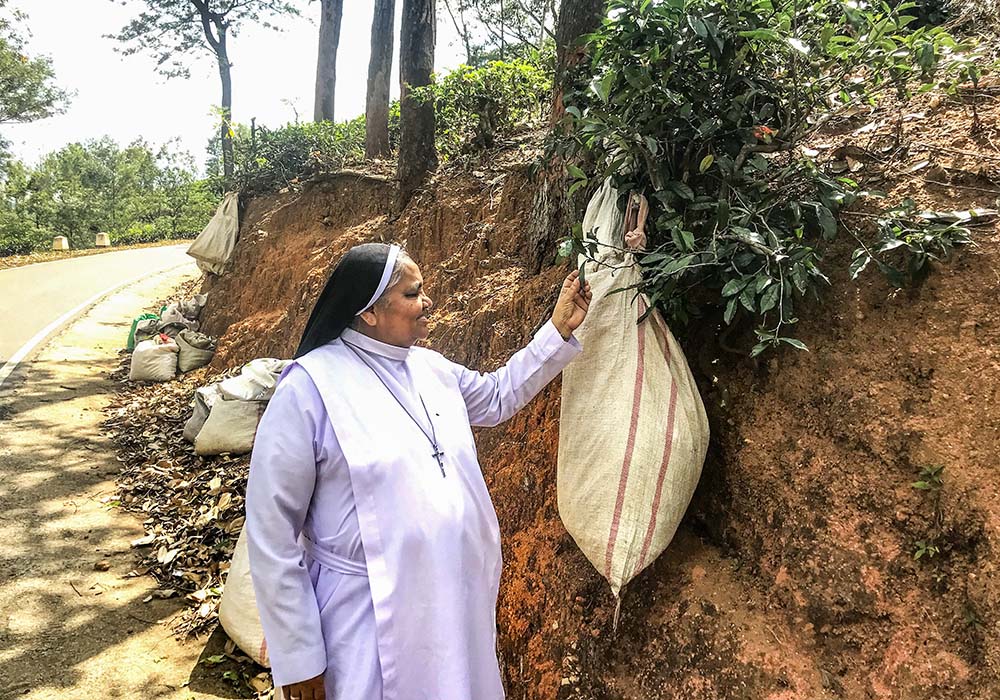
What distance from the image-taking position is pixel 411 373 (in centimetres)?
219

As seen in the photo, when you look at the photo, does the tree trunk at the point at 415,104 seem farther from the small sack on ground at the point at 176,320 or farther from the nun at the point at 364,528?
the nun at the point at 364,528

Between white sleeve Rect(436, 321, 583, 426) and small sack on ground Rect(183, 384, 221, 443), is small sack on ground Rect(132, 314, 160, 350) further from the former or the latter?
white sleeve Rect(436, 321, 583, 426)

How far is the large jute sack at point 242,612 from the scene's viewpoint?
3.55 m

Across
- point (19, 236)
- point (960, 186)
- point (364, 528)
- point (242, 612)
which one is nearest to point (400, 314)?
point (364, 528)

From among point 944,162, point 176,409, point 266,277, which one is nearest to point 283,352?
point 176,409

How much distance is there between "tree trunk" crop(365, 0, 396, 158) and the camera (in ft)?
27.9

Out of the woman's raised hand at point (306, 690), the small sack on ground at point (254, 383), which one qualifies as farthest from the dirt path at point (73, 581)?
the woman's raised hand at point (306, 690)

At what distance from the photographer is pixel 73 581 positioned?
4.38 m

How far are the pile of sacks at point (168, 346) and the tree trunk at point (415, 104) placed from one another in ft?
12.6

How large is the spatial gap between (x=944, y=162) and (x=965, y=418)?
98 cm

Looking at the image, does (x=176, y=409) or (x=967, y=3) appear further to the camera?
(x=176, y=409)

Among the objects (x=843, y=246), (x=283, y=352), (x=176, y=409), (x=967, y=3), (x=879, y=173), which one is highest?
(x=967, y=3)

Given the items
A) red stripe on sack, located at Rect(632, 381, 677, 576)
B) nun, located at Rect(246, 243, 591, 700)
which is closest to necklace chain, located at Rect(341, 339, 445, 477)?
nun, located at Rect(246, 243, 591, 700)

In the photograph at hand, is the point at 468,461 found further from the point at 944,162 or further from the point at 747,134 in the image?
the point at 944,162
